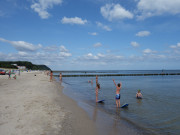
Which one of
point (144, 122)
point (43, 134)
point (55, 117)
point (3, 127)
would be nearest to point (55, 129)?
point (43, 134)

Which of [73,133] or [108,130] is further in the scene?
[108,130]

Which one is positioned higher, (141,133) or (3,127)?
(3,127)

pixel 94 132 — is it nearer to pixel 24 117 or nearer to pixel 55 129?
pixel 55 129

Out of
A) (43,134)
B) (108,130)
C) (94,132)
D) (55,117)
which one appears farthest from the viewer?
(55,117)

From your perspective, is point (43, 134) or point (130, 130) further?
point (130, 130)

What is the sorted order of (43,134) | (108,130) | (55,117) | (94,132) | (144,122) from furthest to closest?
(144,122) → (55,117) → (108,130) → (94,132) → (43,134)

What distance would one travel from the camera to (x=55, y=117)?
275 inches

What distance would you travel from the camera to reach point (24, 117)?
650cm

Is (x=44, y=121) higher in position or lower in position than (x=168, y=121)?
higher

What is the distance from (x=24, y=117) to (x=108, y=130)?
406 centimetres

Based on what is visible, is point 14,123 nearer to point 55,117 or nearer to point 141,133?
point 55,117

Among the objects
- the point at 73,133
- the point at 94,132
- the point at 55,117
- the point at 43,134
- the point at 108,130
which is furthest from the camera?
the point at 55,117

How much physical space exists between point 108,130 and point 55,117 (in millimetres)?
2779

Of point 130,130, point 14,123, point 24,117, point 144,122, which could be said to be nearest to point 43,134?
point 14,123
